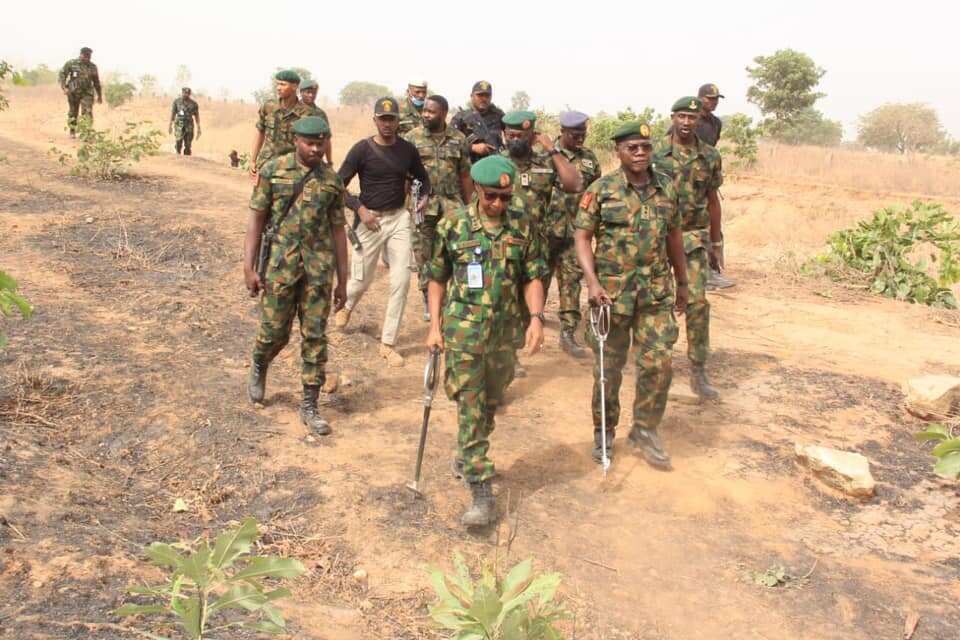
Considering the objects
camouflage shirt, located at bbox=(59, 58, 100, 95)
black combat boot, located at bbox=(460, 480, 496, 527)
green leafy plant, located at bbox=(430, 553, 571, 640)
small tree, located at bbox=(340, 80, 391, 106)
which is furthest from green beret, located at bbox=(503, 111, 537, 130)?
small tree, located at bbox=(340, 80, 391, 106)

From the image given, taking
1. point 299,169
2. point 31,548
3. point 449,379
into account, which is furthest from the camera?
point 299,169

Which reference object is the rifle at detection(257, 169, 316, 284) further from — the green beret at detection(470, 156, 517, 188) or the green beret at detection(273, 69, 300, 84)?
the green beret at detection(273, 69, 300, 84)

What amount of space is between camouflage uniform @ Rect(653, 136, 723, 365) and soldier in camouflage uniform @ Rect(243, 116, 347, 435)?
234cm

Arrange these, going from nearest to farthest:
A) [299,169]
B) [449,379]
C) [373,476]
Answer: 1. [449,379]
2. [373,476]
3. [299,169]

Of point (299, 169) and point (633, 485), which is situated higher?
point (299, 169)

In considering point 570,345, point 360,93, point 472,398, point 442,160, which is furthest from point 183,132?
point 360,93

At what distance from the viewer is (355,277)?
21.9 ft

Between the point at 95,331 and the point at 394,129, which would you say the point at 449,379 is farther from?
the point at 95,331

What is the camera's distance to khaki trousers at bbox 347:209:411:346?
6484mm

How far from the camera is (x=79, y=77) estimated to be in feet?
48.4

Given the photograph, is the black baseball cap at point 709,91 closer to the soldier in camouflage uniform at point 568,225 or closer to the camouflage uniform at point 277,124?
the soldier in camouflage uniform at point 568,225

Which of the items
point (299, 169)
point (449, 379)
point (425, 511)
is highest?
point (299, 169)

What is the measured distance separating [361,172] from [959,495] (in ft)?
15.0

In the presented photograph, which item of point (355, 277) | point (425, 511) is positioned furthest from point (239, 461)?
point (355, 277)
